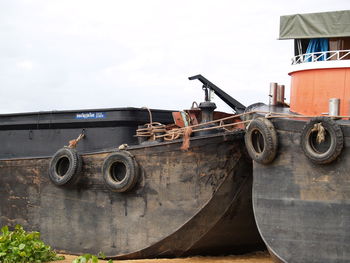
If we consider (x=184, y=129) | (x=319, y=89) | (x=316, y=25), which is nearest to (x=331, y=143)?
(x=319, y=89)

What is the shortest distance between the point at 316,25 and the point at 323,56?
0.50 metres

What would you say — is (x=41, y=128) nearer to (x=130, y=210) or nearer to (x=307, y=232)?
(x=130, y=210)

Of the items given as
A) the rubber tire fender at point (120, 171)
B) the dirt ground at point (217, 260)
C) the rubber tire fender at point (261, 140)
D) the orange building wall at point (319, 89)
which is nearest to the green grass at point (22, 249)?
the dirt ground at point (217, 260)

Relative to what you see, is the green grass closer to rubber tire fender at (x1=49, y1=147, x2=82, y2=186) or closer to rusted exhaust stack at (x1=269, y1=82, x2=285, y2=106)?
rubber tire fender at (x1=49, y1=147, x2=82, y2=186)

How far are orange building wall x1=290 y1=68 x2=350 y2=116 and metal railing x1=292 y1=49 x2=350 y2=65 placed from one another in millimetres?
201

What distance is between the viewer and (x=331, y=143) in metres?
8.04

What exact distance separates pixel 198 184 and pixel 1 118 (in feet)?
18.3

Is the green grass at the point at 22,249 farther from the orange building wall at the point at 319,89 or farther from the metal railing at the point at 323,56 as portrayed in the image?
the metal railing at the point at 323,56

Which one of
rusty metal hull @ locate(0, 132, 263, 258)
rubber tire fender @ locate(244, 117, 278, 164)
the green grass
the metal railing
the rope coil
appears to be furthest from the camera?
the green grass

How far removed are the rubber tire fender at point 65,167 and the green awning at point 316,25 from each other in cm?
434

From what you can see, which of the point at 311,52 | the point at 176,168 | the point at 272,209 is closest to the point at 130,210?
the point at 176,168

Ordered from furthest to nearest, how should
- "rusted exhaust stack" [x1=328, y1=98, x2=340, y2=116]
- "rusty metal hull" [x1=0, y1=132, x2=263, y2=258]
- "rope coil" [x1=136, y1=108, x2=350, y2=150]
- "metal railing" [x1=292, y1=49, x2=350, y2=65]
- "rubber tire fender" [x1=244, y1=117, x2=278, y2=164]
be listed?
"rusty metal hull" [x1=0, y1=132, x2=263, y2=258]
"rope coil" [x1=136, y1=108, x2=350, y2=150]
"metal railing" [x1=292, y1=49, x2=350, y2=65]
"rubber tire fender" [x1=244, y1=117, x2=278, y2=164]
"rusted exhaust stack" [x1=328, y1=98, x2=340, y2=116]

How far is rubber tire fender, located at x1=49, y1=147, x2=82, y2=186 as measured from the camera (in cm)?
1120

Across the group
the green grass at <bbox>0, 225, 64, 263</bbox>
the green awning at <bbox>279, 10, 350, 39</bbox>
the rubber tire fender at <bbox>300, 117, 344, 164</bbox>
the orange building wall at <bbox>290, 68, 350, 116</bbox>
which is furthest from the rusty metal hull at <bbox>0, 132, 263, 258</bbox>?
the green awning at <bbox>279, 10, 350, 39</bbox>
